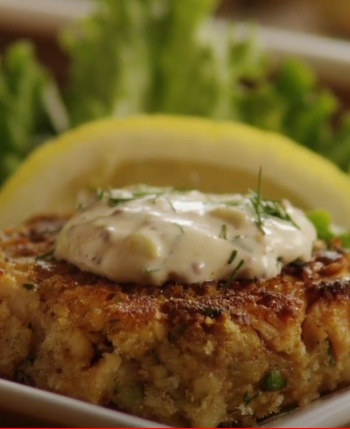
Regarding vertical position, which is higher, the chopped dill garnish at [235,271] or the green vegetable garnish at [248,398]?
the chopped dill garnish at [235,271]

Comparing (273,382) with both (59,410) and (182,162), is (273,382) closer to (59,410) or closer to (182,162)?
(59,410)

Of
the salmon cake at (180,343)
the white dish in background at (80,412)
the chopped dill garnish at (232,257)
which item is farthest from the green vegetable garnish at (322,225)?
the white dish in background at (80,412)

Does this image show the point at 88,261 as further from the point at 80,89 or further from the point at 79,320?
the point at 80,89

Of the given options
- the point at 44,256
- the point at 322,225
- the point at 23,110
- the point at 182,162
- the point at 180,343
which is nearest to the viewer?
the point at 180,343

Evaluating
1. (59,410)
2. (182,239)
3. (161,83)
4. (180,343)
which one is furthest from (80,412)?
(161,83)

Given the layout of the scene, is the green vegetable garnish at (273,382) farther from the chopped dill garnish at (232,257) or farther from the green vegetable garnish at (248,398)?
the chopped dill garnish at (232,257)

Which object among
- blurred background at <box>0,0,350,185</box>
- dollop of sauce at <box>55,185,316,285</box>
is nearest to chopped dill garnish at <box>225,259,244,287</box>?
dollop of sauce at <box>55,185,316,285</box>

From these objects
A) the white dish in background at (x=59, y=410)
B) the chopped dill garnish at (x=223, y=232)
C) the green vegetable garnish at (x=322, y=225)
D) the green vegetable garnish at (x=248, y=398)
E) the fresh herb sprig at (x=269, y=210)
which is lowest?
the green vegetable garnish at (x=248, y=398)
